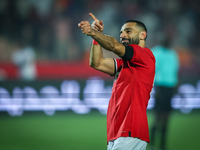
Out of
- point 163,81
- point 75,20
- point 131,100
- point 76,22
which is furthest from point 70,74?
point 131,100

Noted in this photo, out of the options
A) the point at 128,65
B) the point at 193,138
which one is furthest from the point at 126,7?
the point at 128,65

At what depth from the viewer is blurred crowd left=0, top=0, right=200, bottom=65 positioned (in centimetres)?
1080

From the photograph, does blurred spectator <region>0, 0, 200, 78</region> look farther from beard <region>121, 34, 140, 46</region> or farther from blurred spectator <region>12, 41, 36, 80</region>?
beard <region>121, 34, 140, 46</region>

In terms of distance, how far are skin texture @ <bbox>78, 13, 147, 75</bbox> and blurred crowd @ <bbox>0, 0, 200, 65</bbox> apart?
24.8 feet

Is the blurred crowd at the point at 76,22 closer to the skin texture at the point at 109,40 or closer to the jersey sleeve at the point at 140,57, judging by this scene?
the skin texture at the point at 109,40

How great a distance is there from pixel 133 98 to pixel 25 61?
8.10m

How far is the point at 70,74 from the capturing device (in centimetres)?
1016

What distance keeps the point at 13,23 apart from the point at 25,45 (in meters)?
1.24

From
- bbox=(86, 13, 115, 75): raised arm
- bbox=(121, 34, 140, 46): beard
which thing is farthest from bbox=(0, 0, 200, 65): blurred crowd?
bbox=(121, 34, 140, 46): beard

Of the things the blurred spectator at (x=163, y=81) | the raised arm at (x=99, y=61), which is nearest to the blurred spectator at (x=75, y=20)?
the blurred spectator at (x=163, y=81)

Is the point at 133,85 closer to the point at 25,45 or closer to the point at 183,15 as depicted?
the point at 25,45

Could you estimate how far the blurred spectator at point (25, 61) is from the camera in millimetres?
9923

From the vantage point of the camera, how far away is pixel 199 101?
332 inches

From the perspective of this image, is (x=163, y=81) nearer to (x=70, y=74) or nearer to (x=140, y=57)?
(x=140, y=57)
